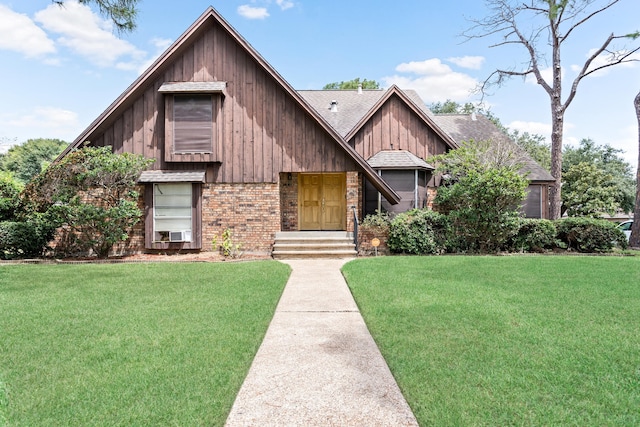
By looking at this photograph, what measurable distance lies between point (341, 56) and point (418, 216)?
16.6 m

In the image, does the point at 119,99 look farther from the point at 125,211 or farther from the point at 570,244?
the point at 570,244

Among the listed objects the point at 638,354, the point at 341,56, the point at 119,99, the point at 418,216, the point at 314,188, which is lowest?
the point at 638,354

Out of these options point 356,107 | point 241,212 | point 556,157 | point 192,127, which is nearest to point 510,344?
point 241,212

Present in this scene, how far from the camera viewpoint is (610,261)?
10.3 meters

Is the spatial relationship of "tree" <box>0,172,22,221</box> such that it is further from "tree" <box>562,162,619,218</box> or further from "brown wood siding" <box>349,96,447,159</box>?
"tree" <box>562,162,619,218</box>

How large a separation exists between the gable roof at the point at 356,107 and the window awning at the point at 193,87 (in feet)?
17.6

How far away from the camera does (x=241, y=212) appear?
40.2 ft

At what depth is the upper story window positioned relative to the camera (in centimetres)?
1205

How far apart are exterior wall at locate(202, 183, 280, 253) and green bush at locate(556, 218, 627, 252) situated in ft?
32.2

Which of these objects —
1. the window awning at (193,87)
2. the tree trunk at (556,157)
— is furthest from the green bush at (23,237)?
the tree trunk at (556,157)

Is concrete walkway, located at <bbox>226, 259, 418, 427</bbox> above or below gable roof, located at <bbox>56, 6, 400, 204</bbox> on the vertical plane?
below

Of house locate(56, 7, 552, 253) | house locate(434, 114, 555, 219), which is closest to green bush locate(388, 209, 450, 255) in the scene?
house locate(56, 7, 552, 253)

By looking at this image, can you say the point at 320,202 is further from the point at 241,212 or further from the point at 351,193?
the point at 241,212

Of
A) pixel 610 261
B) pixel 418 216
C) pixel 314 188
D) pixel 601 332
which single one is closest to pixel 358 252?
pixel 418 216
